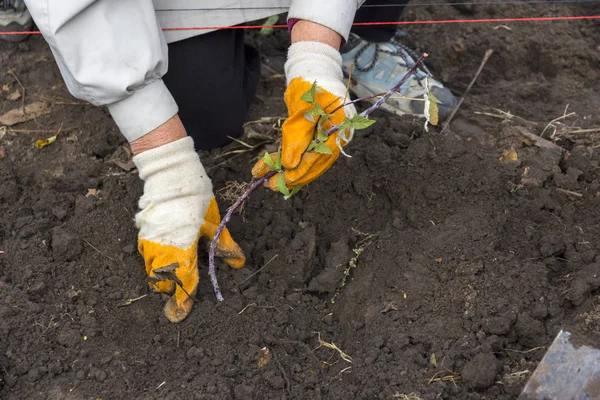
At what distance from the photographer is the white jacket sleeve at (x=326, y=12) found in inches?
83.0

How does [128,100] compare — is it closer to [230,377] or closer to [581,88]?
[230,377]

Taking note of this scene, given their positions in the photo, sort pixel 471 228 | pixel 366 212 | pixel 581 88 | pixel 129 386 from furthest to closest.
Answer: pixel 581 88 < pixel 366 212 < pixel 471 228 < pixel 129 386

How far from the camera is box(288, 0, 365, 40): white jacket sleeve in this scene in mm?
2107

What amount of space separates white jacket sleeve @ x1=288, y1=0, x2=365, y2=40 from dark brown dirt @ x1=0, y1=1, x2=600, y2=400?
48 centimetres

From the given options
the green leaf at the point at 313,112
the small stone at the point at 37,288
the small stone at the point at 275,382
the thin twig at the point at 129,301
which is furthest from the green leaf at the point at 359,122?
the small stone at the point at 37,288

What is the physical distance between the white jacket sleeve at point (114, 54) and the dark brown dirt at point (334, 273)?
0.43 m

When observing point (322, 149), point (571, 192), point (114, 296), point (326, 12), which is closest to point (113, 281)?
point (114, 296)

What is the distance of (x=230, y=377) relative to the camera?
6.00 ft

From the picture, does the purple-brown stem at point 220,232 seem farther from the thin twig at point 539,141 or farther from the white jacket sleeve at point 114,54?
the thin twig at point 539,141

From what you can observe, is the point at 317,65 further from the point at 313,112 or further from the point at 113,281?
the point at 113,281

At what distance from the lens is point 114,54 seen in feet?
6.25

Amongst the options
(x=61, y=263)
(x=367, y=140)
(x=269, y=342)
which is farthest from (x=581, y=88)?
(x=61, y=263)

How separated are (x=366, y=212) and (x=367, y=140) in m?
A: 0.33

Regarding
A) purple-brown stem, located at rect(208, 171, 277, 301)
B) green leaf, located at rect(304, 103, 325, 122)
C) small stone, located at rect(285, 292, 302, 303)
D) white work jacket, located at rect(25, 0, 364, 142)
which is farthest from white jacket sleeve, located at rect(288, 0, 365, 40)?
small stone, located at rect(285, 292, 302, 303)
